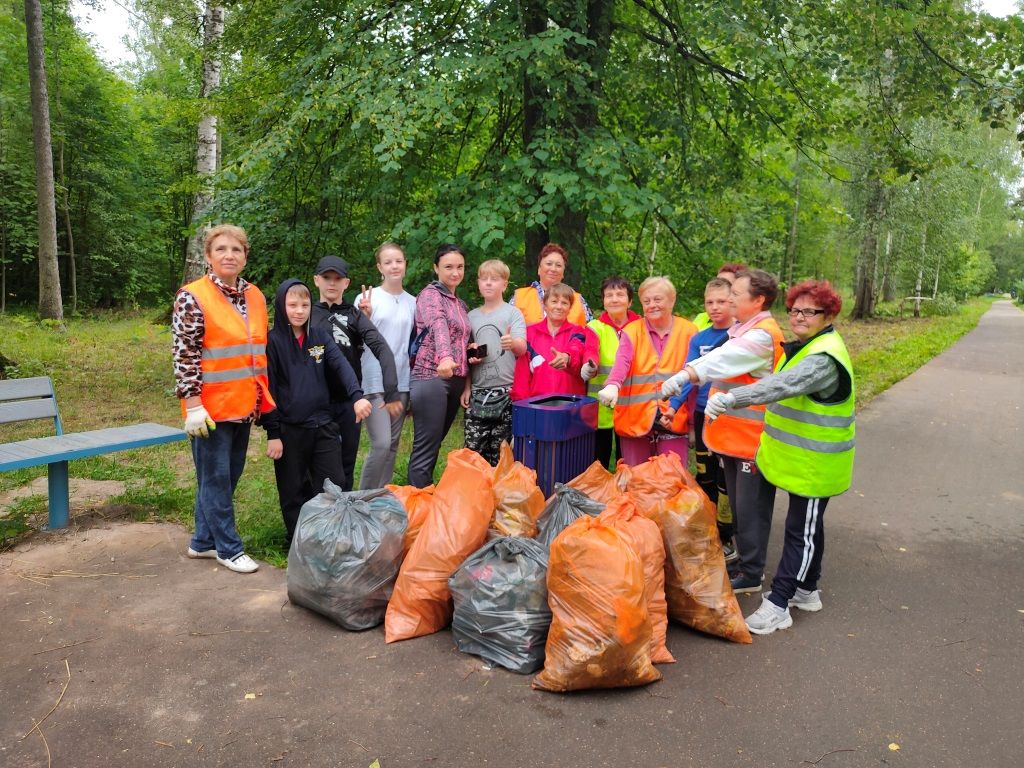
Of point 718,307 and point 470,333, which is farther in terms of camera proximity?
point 470,333

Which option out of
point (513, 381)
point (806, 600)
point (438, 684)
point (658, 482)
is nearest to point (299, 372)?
point (513, 381)

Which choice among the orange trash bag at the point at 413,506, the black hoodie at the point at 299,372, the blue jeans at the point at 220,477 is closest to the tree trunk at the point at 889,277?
the black hoodie at the point at 299,372

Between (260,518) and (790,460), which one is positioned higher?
(790,460)

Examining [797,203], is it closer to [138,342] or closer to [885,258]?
[138,342]

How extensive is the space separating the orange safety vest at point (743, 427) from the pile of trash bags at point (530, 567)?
0.28 meters

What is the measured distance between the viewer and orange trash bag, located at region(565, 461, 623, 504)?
374cm

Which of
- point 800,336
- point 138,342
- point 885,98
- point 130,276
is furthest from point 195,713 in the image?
point 130,276

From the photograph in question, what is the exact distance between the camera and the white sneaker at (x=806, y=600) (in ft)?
12.0

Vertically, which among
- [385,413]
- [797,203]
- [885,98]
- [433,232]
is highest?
[885,98]

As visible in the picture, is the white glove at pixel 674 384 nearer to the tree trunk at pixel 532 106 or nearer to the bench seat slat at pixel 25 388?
the tree trunk at pixel 532 106

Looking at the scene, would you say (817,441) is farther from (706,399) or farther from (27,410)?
(27,410)

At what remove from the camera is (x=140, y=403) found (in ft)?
27.1

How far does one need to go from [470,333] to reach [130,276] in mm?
20550

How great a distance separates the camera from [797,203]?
27.3 ft
